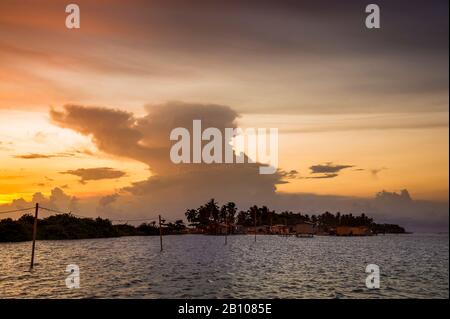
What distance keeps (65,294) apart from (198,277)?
20.7 meters

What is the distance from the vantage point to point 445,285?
66.2 metres

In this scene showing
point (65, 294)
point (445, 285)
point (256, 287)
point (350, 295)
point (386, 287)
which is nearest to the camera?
point (65, 294)
